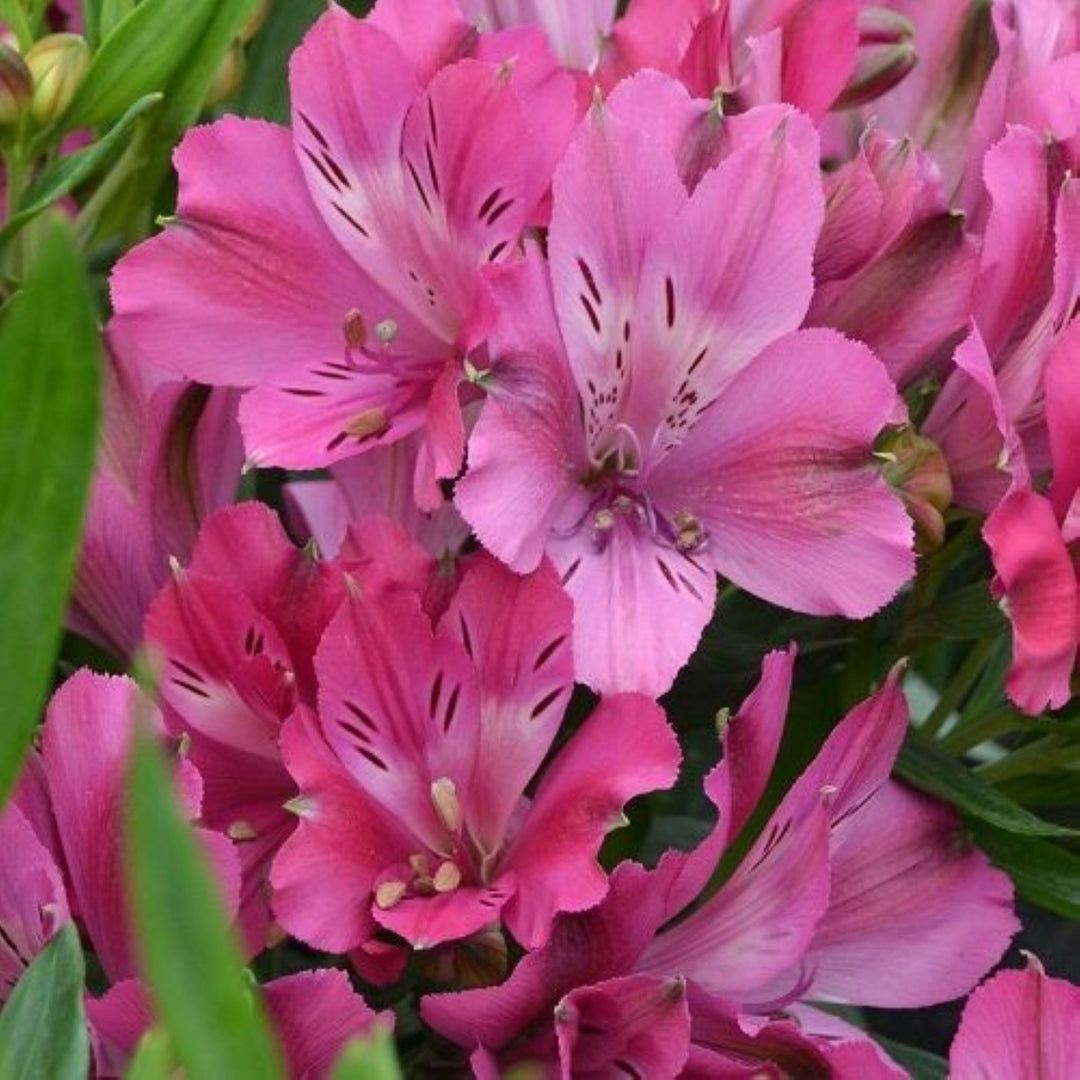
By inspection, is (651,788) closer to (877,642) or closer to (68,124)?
(877,642)

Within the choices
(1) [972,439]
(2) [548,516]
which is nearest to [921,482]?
(1) [972,439]

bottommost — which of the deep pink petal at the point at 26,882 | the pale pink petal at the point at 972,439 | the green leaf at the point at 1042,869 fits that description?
the green leaf at the point at 1042,869

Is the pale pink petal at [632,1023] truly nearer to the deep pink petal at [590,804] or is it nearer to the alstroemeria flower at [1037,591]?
the deep pink petal at [590,804]

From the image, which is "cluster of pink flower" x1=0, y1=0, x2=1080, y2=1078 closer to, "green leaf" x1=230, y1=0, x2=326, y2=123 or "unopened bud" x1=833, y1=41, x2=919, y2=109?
"unopened bud" x1=833, y1=41, x2=919, y2=109

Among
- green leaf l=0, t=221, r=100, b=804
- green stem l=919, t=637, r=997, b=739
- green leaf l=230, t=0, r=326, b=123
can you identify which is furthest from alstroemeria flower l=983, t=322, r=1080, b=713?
green leaf l=230, t=0, r=326, b=123

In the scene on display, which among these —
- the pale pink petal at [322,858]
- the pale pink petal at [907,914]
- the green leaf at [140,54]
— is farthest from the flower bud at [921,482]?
the green leaf at [140,54]

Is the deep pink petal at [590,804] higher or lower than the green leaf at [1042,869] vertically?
higher

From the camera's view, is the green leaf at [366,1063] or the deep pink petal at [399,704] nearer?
the green leaf at [366,1063]

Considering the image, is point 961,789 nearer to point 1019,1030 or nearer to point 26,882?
point 1019,1030
